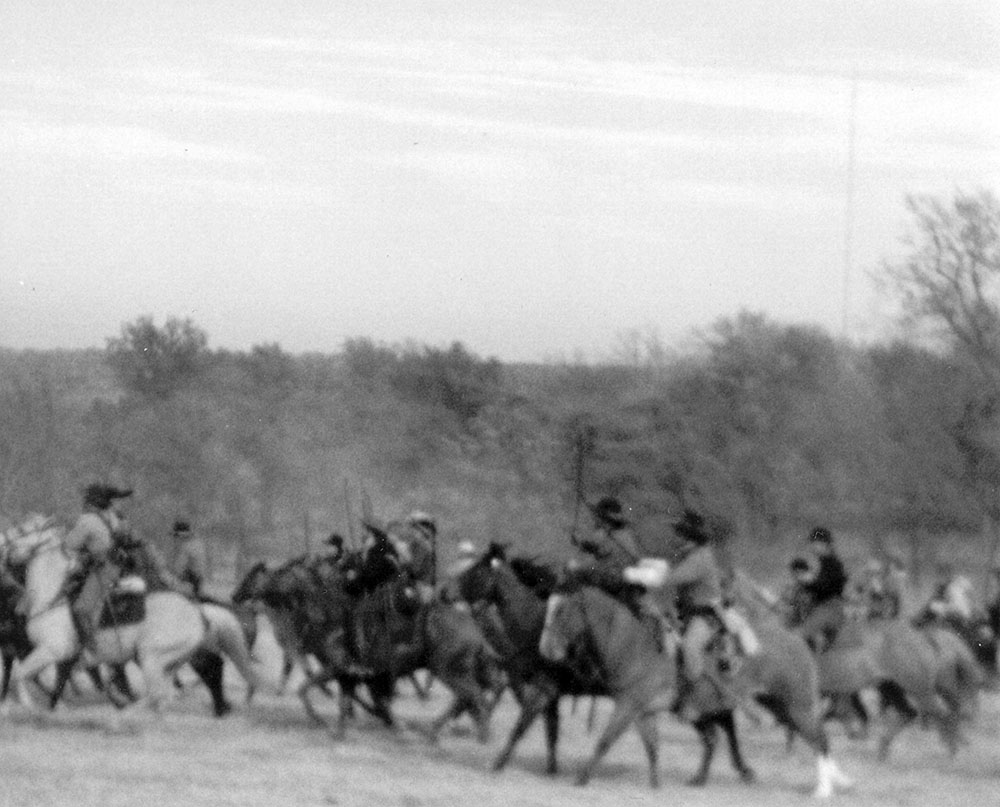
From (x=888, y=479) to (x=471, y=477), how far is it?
13291mm

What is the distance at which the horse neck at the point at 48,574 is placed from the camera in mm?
19984

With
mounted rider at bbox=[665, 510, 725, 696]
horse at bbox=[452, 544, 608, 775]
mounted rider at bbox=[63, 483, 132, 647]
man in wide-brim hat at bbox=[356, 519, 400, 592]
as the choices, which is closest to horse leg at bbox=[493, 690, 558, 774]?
horse at bbox=[452, 544, 608, 775]

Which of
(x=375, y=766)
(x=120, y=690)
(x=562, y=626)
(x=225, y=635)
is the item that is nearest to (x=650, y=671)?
(x=562, y=626)

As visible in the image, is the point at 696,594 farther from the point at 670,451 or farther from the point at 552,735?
the point at 670,451

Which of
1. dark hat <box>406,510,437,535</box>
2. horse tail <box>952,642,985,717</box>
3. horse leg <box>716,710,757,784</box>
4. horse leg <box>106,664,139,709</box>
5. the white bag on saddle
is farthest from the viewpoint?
dark hat <box>406,510,437,535</box>

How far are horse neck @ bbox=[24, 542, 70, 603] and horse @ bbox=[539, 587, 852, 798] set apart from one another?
4527 mm

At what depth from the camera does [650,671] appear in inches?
688

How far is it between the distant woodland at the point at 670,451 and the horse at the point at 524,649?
66.7 ft

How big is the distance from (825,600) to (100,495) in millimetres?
6178

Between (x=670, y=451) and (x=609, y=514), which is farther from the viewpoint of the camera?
(x=670, y=451)

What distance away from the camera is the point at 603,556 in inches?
708

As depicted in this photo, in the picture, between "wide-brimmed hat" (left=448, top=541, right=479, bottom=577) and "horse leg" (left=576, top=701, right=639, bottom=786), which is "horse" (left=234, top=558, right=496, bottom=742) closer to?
"wide-brimmed hat" (left=448, top=541, right=479, bottom=577)

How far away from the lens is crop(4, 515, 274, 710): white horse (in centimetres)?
1998

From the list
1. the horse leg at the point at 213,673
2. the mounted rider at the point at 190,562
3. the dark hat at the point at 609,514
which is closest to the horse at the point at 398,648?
the horse leg at the point at 213,673
